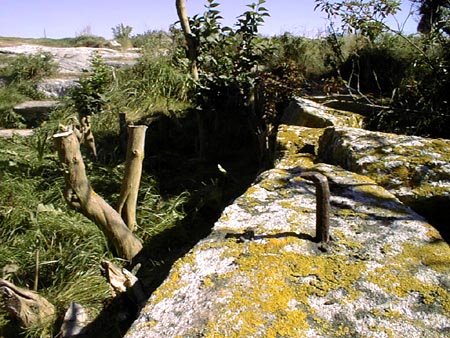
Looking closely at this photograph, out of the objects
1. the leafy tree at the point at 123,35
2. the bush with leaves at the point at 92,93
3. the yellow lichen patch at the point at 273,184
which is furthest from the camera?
the leafy tree at the point at 123,35

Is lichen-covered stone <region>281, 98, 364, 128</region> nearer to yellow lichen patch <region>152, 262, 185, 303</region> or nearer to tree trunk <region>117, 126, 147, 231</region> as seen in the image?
tree trunk <region>117, 126, 147, 231</region>

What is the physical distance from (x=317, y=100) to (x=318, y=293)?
4.08 m

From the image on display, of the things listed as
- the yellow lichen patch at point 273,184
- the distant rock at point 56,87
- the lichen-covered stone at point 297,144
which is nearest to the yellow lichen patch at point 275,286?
the yellow lichen patch at point 273,184

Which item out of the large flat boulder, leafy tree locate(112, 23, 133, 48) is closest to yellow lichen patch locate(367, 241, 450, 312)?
the large flat boulder

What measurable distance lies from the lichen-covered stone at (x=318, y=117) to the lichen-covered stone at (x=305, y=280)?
2.39m

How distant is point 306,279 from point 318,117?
3.05m

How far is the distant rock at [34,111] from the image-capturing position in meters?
7.35

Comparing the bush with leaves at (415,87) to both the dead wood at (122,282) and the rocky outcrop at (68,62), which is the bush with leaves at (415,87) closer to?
the dead wood at (122,282)

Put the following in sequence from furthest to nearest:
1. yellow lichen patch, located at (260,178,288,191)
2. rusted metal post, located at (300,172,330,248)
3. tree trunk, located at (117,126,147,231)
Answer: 1. tree trunk, located at (117,126,147,231)
2. yellow lichen patch, located at (260,178,288,191)
3. rusted metal post, located at (300,172,330,248)

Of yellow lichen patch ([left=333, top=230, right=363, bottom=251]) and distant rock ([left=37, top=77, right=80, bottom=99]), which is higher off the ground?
distant rock ([left=37, top=77, right=80, bottom=99])

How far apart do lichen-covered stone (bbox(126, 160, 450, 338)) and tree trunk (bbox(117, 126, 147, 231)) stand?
1.86m

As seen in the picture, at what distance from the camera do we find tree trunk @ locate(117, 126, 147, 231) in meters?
3.59

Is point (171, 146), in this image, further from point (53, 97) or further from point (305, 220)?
point (305, 220)

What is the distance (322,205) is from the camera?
1569 millimetres
